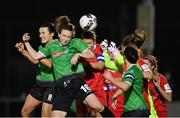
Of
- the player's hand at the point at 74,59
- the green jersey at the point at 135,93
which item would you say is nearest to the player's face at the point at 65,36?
the player's hand at the point at 74,59

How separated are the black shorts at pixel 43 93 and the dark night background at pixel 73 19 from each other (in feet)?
34.6

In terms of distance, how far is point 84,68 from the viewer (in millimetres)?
11258

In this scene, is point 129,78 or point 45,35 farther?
point 45,35

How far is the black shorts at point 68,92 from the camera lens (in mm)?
10617

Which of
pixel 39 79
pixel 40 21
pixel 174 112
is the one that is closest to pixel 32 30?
pixel 40 21

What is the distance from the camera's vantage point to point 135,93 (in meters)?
10.0

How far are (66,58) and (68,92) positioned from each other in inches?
19.8

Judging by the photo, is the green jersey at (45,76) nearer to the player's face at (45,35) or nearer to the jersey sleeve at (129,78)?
the player's face at (45,35)

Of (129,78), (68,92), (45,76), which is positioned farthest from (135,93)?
(45,76)

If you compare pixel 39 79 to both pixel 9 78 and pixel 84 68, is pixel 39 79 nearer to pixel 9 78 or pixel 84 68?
pixel 84 68

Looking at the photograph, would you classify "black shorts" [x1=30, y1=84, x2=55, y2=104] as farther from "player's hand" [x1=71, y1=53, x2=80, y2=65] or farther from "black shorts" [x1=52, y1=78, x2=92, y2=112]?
"player's hand" [x1=71, y1=53, x2=80, y2=65]

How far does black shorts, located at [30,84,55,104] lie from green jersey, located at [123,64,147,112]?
1.70 meters

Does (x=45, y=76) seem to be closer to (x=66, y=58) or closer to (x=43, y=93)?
(x=43, y=93)

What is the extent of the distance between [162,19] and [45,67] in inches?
454
